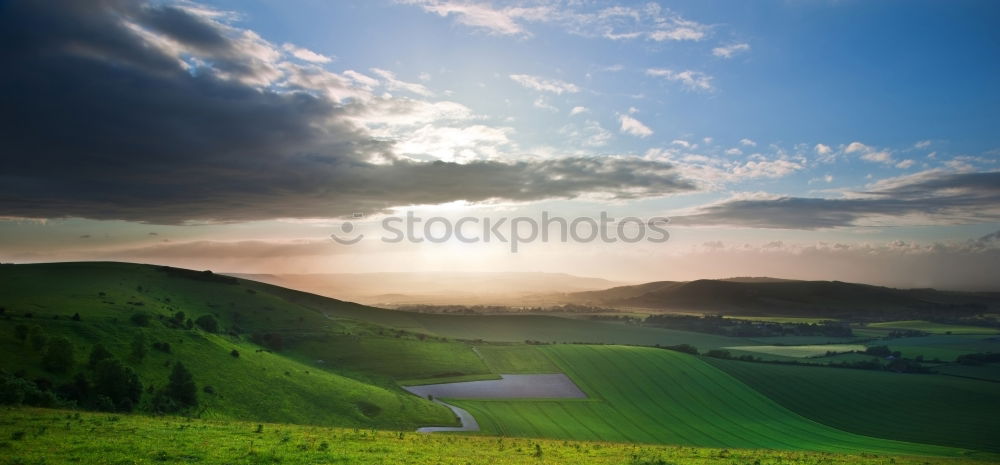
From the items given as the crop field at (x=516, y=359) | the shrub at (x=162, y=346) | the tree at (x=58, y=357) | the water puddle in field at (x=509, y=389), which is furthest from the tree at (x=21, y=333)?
the crop field at (x=516, y=359)

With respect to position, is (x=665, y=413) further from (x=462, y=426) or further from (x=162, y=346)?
(x=162, y=346)

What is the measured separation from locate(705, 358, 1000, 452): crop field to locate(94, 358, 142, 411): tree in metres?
116

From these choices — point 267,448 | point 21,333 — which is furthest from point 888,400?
point 21,333

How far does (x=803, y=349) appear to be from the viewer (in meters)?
185

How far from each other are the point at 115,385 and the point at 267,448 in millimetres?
36944

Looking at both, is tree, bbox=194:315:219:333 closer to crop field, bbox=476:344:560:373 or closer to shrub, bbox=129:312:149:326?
shrub, bbox=129:312:149:326

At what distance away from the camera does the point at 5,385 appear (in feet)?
148

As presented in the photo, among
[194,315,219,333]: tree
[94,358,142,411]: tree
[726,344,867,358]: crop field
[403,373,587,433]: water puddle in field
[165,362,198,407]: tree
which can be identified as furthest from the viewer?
→ [726,344,867,358]: crop field

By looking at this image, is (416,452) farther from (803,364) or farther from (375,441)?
(803,364)

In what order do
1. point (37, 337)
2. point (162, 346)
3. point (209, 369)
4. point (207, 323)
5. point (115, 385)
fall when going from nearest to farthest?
point (115, 385) → point (37, 337) → point (162, 346) → point (209, 369) → point (207, 323)

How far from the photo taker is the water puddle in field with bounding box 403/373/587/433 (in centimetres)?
10831

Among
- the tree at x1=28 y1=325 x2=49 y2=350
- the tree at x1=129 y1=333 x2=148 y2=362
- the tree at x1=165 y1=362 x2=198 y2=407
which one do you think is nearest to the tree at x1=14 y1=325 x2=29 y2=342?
the tree at x1=28 y1=325 x2=49 y2=350

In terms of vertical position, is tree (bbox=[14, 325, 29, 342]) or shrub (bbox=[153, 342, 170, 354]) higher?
tree (bbox=[14, 325, 29, 342])

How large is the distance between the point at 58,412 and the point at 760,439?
91.1 m
